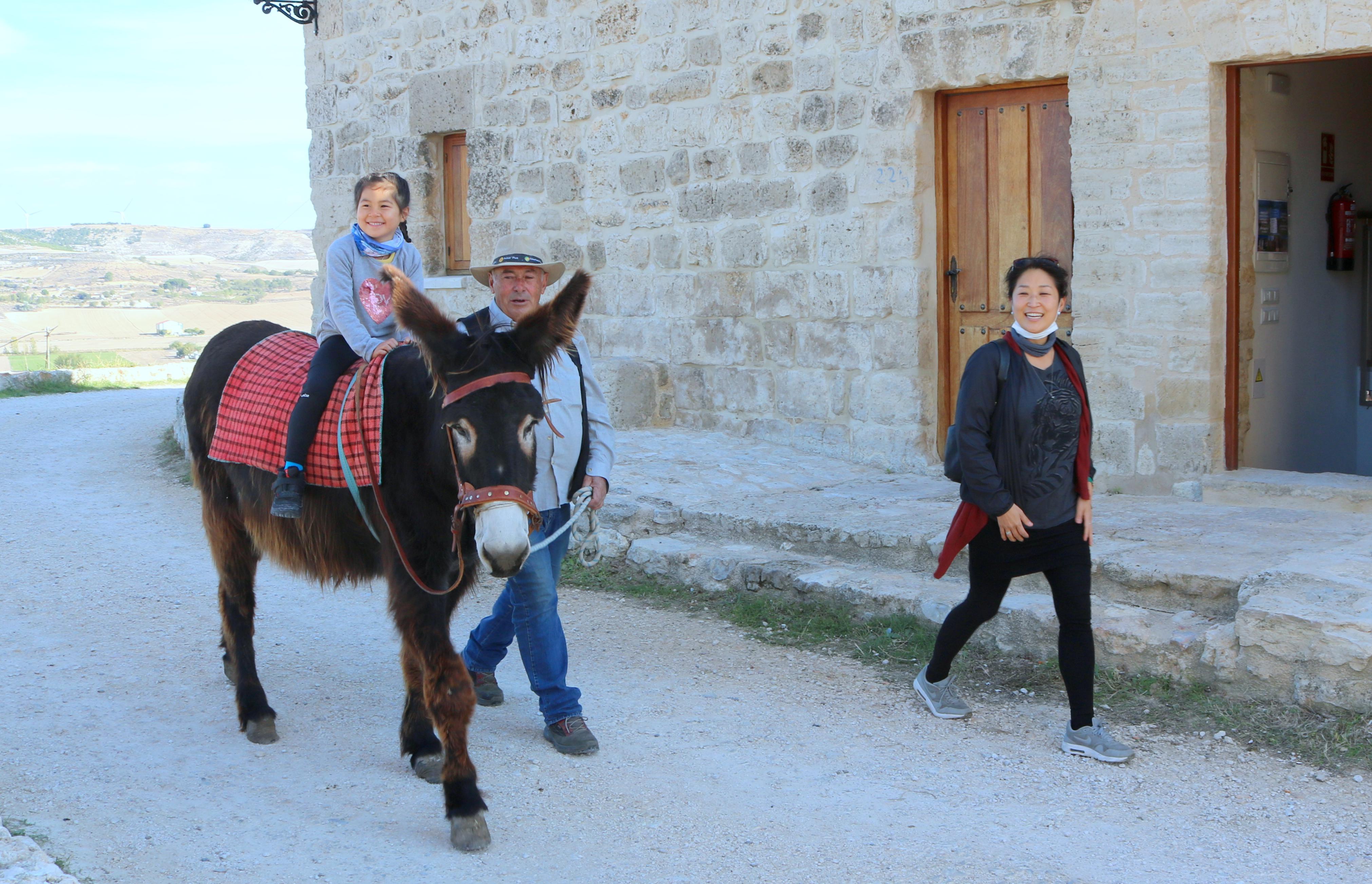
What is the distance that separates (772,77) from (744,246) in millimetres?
1146

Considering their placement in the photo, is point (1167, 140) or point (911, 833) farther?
point (1167, 140)

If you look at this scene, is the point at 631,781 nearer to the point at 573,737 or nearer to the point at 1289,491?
the point at 573,737

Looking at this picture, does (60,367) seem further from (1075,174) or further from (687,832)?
(687,832)

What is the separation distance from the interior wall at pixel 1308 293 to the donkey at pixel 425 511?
4994mm

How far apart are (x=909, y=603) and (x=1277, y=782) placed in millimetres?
1828

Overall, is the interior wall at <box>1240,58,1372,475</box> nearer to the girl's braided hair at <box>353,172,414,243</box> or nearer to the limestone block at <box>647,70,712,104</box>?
the limestone block at <box>647,70,712,104</box>

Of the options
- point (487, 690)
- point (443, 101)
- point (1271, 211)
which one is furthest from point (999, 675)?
point (443, 101)

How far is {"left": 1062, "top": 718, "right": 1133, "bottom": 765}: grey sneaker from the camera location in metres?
4.01

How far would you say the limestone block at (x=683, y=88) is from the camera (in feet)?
28.7

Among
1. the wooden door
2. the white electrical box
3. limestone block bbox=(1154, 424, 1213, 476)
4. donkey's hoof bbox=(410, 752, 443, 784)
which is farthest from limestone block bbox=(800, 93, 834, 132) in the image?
donkey's hoof bbox=(410, 752, 443, 784)

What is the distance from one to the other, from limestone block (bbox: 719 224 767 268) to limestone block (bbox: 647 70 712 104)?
101cm

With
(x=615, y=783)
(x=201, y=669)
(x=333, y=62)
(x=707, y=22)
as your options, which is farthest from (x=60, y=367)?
(x=615, y=783)

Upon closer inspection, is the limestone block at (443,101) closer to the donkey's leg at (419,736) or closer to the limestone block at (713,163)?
the limestone block at (713,163)

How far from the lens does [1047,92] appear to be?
7250 mm
